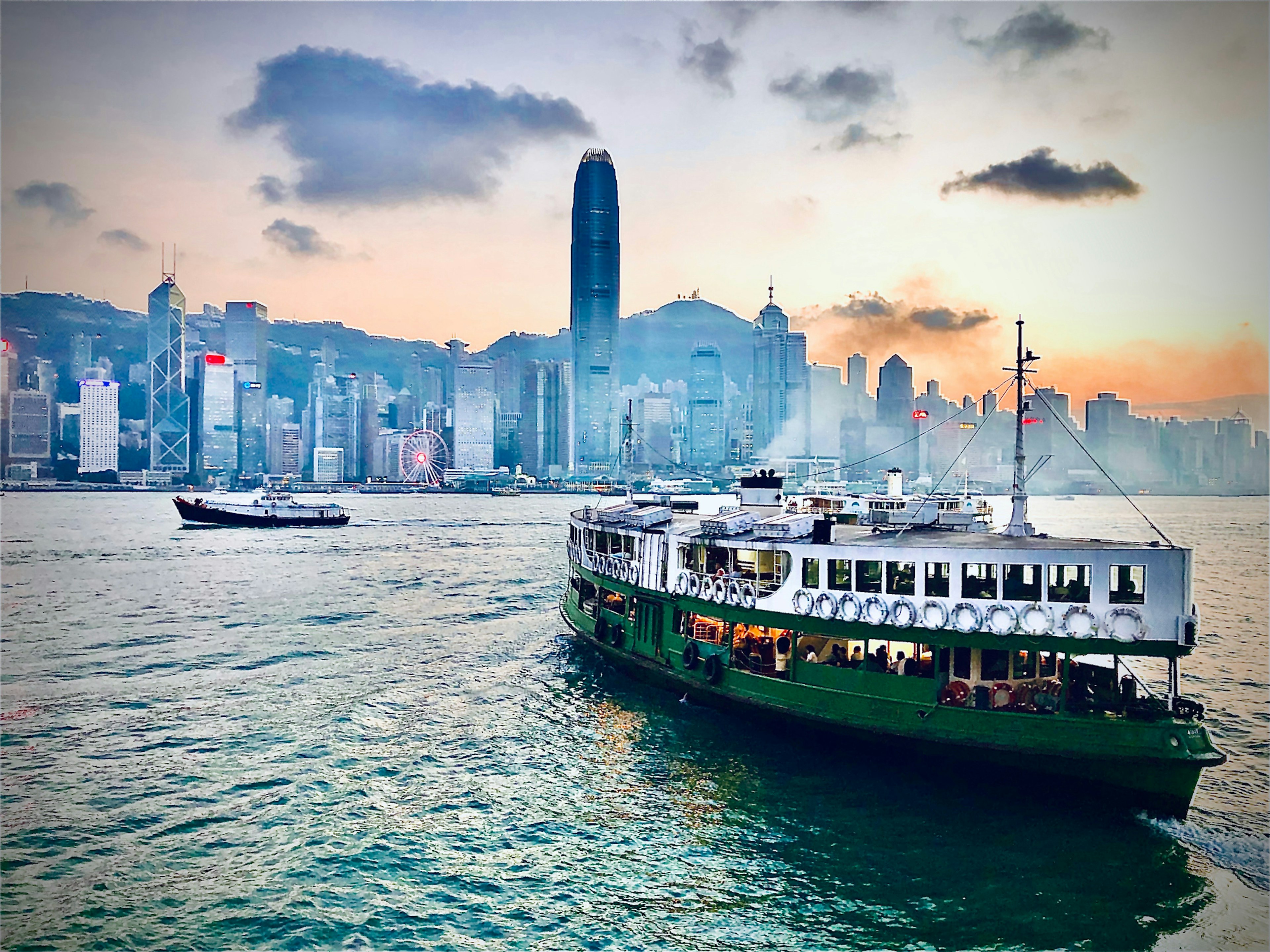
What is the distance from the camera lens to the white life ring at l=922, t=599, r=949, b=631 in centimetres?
2062

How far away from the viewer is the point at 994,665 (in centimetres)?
2080

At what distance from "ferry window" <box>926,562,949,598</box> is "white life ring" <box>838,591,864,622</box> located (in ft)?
6.23

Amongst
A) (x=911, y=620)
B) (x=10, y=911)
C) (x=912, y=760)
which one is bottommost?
(x=10, y=911)

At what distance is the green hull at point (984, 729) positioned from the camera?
1828 cm

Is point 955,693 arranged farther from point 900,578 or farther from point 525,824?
point 525,824

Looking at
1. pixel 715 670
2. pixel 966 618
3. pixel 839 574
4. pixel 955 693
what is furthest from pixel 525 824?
pixel 966 618

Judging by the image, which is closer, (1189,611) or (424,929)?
(424,929)

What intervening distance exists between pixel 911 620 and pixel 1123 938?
8094mm

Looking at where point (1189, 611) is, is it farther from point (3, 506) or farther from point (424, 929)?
point (3, 506)

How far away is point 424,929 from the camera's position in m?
15.4

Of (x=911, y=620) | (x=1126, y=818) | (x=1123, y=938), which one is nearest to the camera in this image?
(x=1123, y=938)

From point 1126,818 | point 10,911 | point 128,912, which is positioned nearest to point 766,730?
point 1126,818

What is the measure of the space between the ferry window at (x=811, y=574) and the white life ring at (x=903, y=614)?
2418 mm

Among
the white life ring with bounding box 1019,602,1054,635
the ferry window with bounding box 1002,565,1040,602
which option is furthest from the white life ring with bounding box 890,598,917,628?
the white life ring with bounding box 1019,602,1054,635
